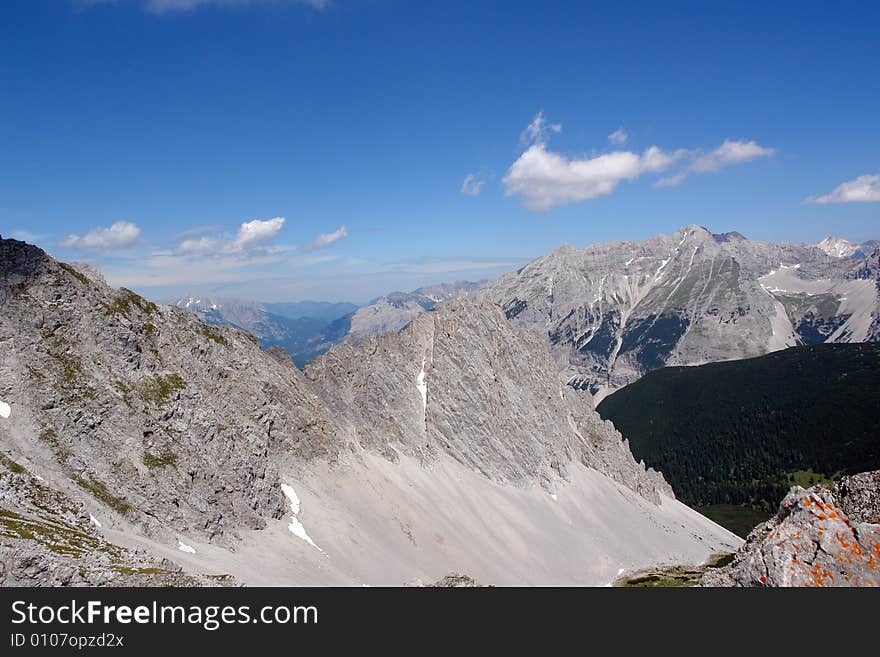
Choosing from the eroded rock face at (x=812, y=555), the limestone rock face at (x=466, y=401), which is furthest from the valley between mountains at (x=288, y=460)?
the eroded rock face at (x=812, y=555)

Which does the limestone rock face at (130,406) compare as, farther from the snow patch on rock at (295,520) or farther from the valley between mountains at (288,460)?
the snow patch on rock at (295,520)

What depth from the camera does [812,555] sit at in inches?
781

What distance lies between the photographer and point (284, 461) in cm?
9438

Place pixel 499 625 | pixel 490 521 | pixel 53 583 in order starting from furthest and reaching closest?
1. pixel 490 521
2. pixel 53 583
3. pixel 499 625

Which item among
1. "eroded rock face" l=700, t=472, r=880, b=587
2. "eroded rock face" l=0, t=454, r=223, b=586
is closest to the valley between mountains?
"eroded rock face" l=0, t=454, r=223, b=586

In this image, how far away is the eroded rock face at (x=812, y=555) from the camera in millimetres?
19031

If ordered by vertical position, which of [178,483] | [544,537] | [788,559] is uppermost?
[788,559]

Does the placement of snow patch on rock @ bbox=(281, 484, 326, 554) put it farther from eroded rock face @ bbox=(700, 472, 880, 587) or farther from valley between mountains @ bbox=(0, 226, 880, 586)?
eroded rock face @ bbox=(700, 472, 880, 587)

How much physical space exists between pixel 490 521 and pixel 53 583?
93532 millimetres

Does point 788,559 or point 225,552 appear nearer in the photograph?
point 788,559

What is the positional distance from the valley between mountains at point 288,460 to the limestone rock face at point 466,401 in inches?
23.2

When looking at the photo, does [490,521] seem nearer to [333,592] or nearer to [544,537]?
[544,537]

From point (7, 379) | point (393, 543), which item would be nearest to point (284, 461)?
point (393, 543)

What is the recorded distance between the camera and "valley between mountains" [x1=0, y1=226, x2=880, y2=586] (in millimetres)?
57625
